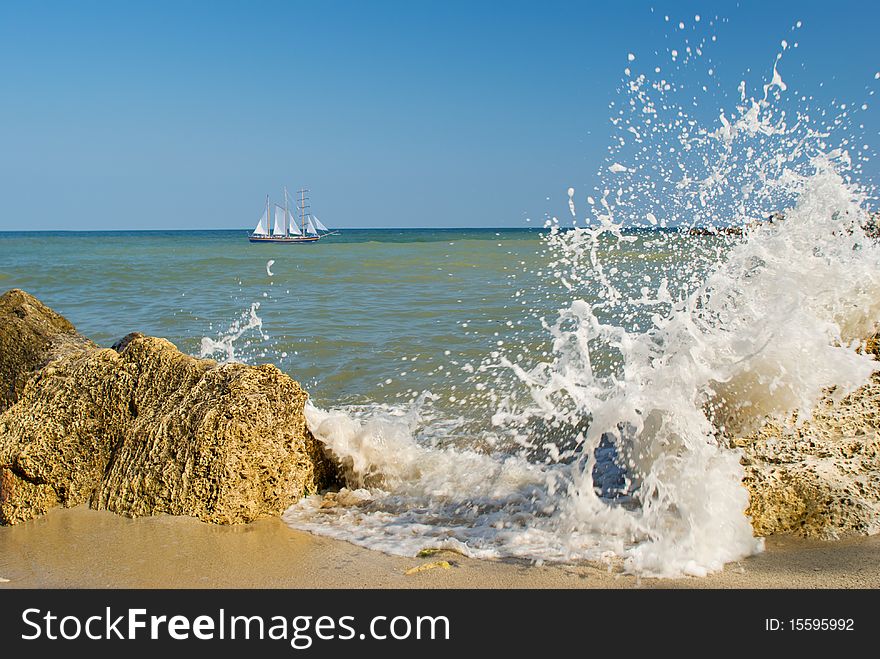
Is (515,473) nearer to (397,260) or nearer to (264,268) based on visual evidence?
(264,268)

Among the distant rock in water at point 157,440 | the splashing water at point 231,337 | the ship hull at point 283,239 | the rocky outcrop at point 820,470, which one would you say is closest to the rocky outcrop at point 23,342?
the distant rock in water at point 157,440

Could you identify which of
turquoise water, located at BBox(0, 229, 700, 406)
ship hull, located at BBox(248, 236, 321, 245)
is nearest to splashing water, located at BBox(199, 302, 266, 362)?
turquoise water, located at BBox(0, 229, 700, 406)

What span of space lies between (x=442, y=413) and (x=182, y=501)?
7.56ft

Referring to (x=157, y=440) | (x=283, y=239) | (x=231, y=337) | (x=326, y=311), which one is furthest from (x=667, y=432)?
(x=283, y=239)

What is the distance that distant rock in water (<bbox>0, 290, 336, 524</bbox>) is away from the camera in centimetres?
330

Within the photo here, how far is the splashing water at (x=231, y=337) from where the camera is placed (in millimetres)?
5398

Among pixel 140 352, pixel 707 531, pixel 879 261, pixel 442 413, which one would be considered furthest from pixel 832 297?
pixel 140 352

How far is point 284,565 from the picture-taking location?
9.25 feet

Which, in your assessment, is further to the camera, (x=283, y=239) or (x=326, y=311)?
(x=283, y=239)

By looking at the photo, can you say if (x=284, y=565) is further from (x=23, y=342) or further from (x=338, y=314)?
(x=338, y=314)

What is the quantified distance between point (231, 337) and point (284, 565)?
5.54 meters

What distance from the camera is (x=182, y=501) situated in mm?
3268

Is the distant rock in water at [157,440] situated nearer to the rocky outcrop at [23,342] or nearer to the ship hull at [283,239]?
the rocky outcrop at [23,342]

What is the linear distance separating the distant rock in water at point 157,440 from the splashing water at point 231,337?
130 cm
